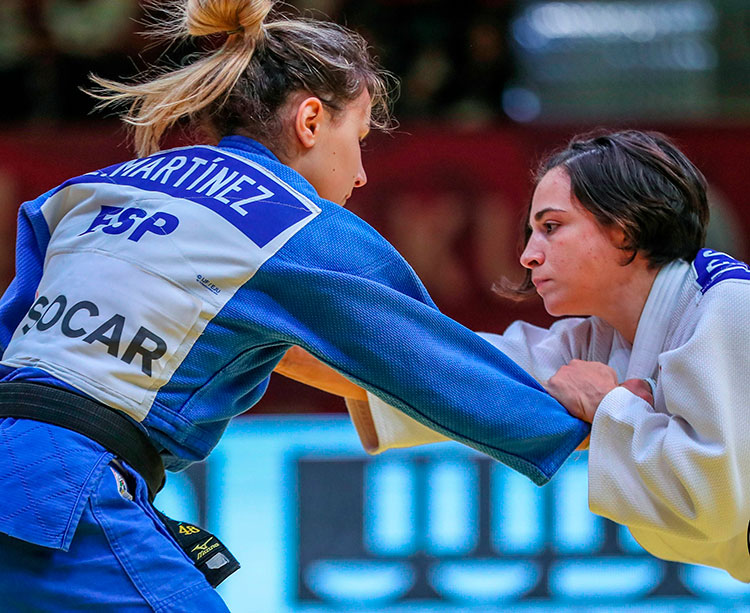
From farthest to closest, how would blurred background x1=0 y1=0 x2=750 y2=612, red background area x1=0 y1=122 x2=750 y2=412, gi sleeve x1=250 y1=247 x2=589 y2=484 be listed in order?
red background area x1=0 y1=122 x2=750 y2=412 < blurred background x1=0 y1=0 x2=750 y2=612 < gi sleeve x1=250 y1=247 x2=589 y2=484

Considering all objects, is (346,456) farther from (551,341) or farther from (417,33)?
(417,33)

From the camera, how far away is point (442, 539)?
381 cm

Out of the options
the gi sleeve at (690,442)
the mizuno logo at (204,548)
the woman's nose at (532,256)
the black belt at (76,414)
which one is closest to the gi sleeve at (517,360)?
the woman's nose at (532,256)

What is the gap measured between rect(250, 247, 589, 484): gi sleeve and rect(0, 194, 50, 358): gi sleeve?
1.35 ft

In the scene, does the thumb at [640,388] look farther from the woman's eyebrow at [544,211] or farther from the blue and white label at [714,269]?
the woman's eyebrow at [544,211]

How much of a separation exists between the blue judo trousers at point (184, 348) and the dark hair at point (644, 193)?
15.1 inches

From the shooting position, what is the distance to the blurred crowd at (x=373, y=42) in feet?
18.2

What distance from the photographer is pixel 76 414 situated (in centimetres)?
140

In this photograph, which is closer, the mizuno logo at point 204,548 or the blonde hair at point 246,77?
the mizuno logo at point 204,548

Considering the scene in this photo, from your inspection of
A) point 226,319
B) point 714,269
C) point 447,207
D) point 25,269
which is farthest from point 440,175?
point 226,319

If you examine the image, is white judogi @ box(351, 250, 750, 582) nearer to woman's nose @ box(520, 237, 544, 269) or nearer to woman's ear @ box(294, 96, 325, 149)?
woman's nose @ box(520, 237, 544, 269)

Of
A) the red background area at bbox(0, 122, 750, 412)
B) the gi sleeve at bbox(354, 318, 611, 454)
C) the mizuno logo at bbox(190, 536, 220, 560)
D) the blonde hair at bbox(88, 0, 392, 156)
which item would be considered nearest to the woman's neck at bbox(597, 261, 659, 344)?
the gi sleeve at bbox(354, 318, 611, 454)

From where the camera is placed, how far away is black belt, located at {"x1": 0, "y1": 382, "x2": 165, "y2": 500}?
4.60 ft

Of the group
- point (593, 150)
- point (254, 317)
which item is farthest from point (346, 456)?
point (254, 317)
